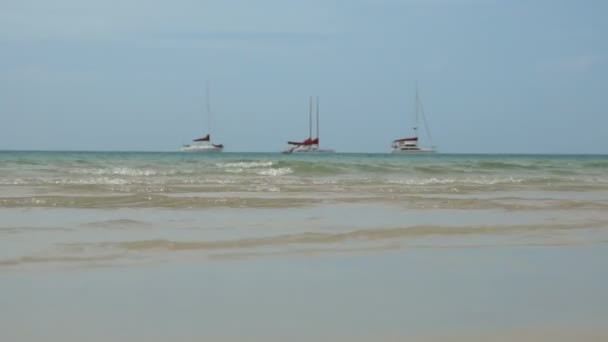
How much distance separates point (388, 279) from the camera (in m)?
5.84

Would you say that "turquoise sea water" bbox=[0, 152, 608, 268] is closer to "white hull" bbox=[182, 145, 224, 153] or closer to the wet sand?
the wet sand

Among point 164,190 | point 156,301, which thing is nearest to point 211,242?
point 156,301

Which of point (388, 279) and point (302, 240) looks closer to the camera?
point (388, 279)

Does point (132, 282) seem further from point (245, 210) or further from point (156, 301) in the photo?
point (245, 210)

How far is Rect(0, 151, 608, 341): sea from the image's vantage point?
447cm

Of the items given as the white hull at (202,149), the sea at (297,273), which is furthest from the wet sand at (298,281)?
the white hull at (202,149)

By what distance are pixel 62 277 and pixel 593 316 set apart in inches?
146

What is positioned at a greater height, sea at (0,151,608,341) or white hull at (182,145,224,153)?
white hull at (182,145,224,153)

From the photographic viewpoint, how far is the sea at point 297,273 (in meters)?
4.47

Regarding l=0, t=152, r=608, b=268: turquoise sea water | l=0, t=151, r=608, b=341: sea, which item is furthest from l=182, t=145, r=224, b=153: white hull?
l=0, t=151, r=608, b=341: sea

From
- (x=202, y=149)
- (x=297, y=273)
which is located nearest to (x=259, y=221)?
(x=297, y=273)

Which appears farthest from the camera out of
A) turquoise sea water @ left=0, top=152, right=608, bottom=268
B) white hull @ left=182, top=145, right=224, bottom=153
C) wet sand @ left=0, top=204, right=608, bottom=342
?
white hull @ left=182, top=145, right=224, bottom=153

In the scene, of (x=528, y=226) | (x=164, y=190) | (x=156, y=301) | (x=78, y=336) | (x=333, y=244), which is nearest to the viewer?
(x=78, y=336)

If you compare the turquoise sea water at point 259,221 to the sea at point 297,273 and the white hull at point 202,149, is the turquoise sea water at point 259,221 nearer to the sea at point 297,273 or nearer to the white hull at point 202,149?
the sea at point 297,273
